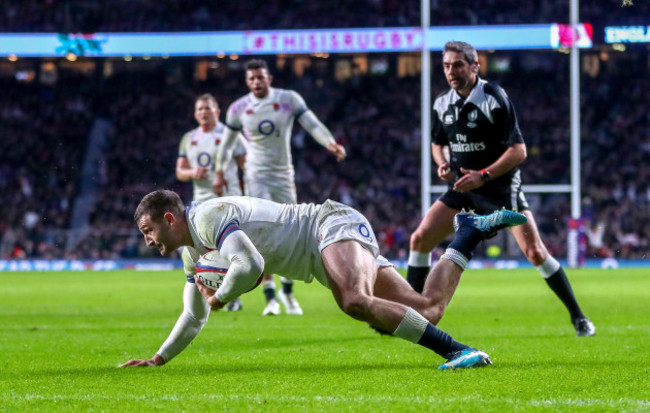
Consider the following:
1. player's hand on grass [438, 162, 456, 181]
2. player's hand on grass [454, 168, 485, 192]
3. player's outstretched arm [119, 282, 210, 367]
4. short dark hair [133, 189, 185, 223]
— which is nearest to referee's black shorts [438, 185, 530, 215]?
player's hand on grass [438, 162, 456, 181]

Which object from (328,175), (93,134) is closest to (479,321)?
(328,175)

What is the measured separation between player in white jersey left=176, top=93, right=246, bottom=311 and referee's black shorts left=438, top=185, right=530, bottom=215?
14.5ft

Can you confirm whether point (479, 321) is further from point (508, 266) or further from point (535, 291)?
point (508, 266)

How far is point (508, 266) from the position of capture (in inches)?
1038

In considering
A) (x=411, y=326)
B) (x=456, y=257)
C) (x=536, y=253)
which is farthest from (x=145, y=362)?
(x=536, y=253)

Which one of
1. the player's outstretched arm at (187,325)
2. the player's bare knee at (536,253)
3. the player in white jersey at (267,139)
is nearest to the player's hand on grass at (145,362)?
the player's outstretched arm at (187,325)

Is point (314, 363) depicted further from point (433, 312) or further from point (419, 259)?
point (419, 259)

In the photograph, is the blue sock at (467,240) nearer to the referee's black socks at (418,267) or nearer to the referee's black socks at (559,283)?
the referee's black socks at (418,267)

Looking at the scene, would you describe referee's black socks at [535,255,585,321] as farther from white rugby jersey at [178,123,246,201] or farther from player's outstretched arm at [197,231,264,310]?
white rugby jersey at [178,123,246,201]

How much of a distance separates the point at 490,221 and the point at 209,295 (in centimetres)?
211

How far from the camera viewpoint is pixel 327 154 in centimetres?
3472

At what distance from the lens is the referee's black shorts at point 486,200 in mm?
7344

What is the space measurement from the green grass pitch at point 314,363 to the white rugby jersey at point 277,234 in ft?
2.00

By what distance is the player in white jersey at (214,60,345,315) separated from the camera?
1043cm
